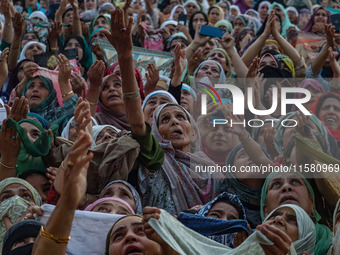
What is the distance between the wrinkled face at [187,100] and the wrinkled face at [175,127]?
1059mm

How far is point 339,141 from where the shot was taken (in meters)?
6.14

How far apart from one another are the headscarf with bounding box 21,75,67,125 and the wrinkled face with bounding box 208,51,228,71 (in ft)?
5.84

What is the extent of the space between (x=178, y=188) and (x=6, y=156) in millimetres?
1169

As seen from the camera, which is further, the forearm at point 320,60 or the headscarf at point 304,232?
the forearm at point 320,60

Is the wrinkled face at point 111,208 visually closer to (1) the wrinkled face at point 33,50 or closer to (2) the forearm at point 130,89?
(2) the forearm at point 130,89

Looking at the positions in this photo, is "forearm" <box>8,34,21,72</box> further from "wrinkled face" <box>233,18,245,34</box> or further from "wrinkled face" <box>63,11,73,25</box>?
"wrinkled face" <box>233,18,245,34</box>

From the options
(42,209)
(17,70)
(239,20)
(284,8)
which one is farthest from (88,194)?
(284,8)

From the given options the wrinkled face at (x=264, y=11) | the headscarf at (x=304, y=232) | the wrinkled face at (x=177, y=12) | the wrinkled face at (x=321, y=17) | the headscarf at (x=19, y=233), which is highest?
the headscarf at (x=19, y=233)

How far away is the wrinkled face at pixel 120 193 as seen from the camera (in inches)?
196

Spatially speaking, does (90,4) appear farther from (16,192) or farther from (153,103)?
(16,192)

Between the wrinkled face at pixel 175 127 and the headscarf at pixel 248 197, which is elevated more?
the wrinkled face at pixel 175 127

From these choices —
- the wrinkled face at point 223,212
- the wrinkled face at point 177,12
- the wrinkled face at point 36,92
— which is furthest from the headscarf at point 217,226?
the wrinkled face at point 177,12

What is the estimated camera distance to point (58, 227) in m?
3.48

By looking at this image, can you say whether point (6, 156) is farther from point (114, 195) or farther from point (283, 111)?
point (283, 111)
